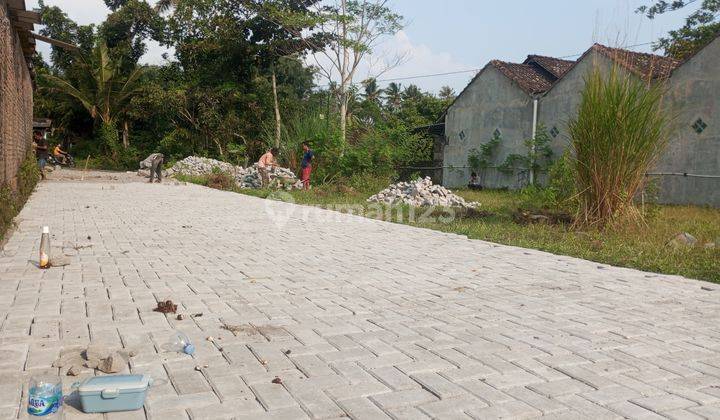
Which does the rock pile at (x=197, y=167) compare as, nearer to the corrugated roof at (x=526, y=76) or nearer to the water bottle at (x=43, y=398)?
the corrugated roof at (x=526, y=76)

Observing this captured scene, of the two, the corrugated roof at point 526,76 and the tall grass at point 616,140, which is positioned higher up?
the corrugated roof at point 526,76

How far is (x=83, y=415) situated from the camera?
2484mm

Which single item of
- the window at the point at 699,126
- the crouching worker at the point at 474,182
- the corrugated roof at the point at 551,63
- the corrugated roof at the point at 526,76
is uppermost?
the corrugated roof at the point at 551,63

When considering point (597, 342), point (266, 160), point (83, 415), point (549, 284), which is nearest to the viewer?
point (83, 415)

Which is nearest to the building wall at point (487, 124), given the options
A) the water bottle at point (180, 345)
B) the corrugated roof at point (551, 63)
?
the corrugated roof at point (551, 63)

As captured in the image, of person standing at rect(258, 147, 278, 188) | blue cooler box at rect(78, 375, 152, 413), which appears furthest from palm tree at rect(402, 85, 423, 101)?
blue cooler box at rect(78, 375, 152, 413)

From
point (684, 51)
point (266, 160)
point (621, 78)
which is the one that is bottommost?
point (266, 160)

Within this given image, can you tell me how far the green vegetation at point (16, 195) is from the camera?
7508 mm

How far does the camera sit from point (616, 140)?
27.7ft

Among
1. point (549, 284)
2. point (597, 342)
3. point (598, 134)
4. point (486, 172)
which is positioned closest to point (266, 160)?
point (486, 172)

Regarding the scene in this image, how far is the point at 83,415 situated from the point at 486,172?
2154 centimetres

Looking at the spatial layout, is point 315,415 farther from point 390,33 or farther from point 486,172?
point 390,33

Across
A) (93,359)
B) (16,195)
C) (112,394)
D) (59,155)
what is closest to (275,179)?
(16,195)

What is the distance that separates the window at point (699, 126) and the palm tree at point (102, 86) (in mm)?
26551
